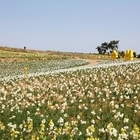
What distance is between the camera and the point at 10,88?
73.3ft

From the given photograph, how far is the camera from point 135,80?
22.7 m

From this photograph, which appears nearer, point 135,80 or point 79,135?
point 79,135

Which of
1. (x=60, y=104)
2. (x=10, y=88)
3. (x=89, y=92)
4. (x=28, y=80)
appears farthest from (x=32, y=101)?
(x=28, y=80)

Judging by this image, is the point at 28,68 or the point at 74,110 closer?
the point at 74,110

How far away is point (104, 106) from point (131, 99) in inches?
70.4

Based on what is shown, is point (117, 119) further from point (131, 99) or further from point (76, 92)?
point (76, 92)

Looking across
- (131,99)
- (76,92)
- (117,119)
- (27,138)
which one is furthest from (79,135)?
(76,92)

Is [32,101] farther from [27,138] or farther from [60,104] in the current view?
[27,138]

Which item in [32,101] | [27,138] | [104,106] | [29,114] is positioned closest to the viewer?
[27,138]

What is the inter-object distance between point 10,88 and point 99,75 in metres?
7.19

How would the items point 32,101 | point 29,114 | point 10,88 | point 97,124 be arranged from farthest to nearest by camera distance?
1. point 10,88
2. point 32,101
3. point 29,114
4. point 97,124

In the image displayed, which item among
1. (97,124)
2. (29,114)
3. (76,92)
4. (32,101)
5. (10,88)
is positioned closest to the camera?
(97,124)

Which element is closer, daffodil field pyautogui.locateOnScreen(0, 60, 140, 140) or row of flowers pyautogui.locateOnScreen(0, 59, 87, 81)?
daffodil field pyautogui.locateOnScreen(0, 60, 140, 140)

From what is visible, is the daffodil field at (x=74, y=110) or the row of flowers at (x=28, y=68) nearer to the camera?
the daffodil field at (x=74, y=110)
